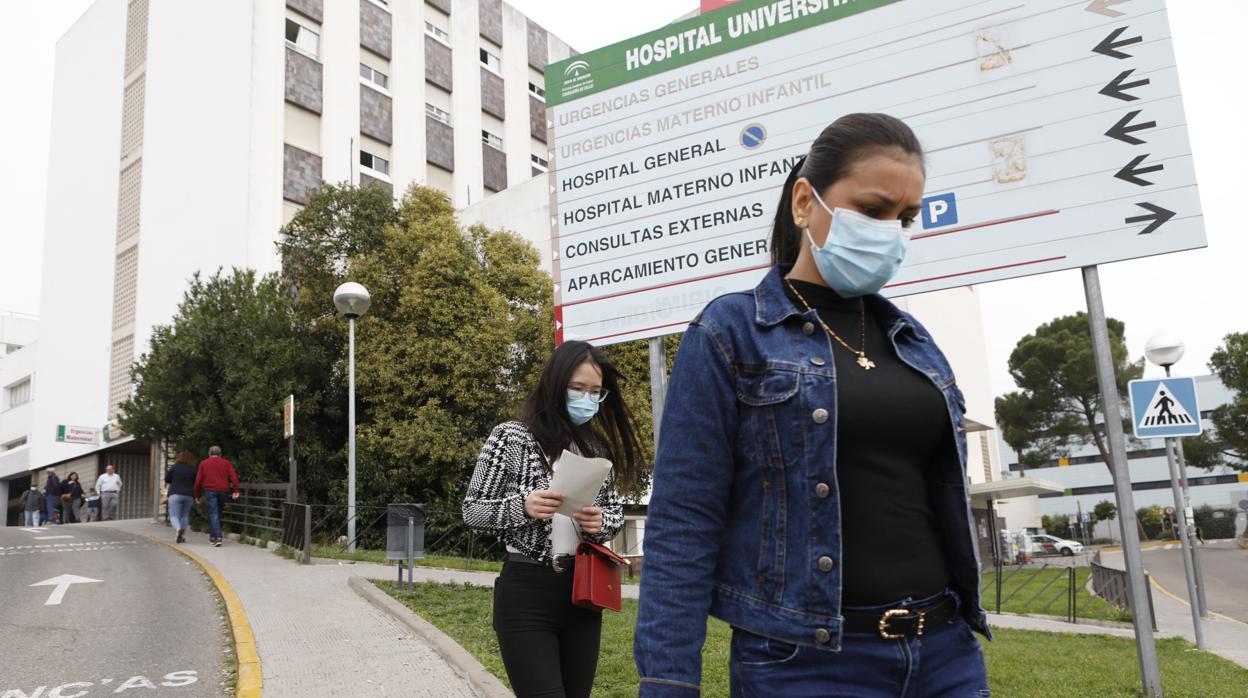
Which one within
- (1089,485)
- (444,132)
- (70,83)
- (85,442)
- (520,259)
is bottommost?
(1089,485)

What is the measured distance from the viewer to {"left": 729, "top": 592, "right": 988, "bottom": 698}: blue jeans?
5.34 ft

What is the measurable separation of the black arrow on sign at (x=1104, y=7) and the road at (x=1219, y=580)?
35.3 feet

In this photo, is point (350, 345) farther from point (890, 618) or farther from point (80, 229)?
point (80, 229)

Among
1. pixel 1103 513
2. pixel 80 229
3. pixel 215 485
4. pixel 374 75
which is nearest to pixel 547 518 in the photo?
pixel 215 485

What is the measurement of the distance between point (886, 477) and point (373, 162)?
31.3 meters

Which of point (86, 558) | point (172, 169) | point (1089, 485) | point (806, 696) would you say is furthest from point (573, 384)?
point (1089, 485)

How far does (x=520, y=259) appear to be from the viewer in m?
22.1

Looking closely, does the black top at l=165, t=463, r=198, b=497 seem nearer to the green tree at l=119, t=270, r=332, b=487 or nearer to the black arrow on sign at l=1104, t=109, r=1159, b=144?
the green tree at l=119, t=270, r=332, b=487

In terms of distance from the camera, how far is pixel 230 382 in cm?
1944

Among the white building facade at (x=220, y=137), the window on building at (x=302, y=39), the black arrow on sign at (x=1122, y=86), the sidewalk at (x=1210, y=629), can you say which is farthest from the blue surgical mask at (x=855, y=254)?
the window on building at (x=302, y=39)

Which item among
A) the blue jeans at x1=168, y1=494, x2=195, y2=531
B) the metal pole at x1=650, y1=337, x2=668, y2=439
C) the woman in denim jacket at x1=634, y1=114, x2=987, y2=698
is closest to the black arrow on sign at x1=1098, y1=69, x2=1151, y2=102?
the metal pole at x1=650, y1=337, x2=668, y2=439

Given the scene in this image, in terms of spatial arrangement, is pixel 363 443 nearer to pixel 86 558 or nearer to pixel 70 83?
pixel 86 558

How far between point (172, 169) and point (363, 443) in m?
15.7

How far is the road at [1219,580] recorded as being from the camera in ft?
55.3
